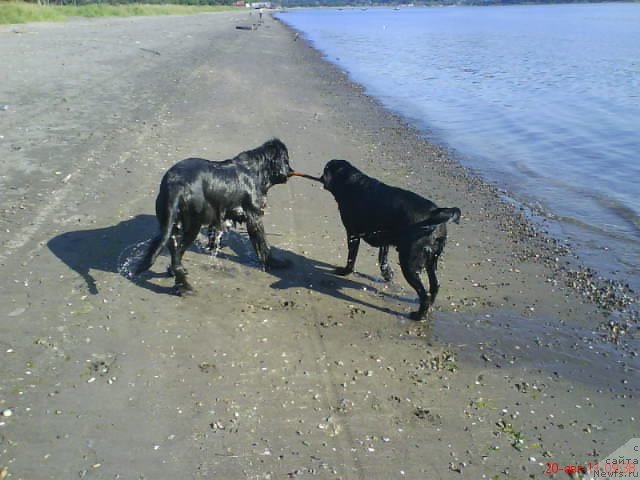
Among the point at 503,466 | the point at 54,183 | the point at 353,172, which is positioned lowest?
the point at 503,466

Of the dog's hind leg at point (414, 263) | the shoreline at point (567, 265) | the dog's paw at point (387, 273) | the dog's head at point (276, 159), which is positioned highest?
the dog's head at point (276, 159)

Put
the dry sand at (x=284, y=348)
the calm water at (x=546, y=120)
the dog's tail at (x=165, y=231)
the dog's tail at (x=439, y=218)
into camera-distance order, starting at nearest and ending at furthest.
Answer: the dry sand at (x=284, y=348) < the dog's tail at (x=439, y=218) < the dog's tail at (x=165, y=231) < the calm water at (x=546, y=120)

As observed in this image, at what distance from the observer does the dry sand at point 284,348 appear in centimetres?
427

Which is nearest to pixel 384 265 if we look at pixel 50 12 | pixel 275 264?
pixel 275 264

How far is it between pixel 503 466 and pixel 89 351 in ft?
12.1

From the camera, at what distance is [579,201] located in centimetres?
1110

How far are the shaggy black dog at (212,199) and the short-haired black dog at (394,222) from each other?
0.83 m

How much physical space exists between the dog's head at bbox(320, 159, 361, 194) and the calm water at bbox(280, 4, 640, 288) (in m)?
3.89

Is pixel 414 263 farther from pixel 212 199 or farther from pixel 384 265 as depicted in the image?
pixel 212 199

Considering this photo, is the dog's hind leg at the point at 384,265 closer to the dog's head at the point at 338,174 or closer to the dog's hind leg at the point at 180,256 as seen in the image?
the dog's head at the point at 338,174

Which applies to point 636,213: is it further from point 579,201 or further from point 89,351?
point 89,351

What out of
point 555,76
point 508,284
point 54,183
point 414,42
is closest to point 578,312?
point 508,284

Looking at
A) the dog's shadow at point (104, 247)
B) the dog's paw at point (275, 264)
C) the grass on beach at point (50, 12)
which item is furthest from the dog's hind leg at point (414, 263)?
the grass on beach at point (50, 12)

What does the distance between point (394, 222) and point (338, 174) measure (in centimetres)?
108
